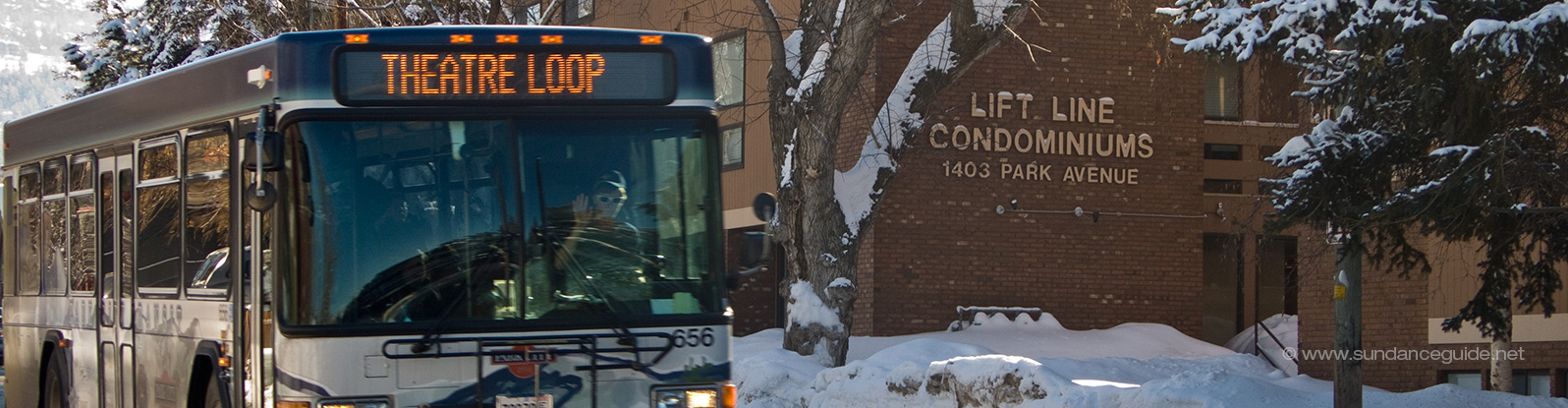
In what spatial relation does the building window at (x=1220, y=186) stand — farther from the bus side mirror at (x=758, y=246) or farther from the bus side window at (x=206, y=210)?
the bus side window at (x=206, y=210)

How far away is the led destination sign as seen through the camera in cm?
684

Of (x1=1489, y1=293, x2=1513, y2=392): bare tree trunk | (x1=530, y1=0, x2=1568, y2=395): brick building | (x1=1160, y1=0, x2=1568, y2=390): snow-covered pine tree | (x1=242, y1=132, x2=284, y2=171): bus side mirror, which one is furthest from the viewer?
(x1=530, y1=0, x2=1568, y2=395): brick building

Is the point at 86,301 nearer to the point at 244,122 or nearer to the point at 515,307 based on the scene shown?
the point at 244,122

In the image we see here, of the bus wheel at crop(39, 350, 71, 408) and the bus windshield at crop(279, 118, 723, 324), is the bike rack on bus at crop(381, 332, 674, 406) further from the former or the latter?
the bus wheel at crop(39, 350, 71, 408)

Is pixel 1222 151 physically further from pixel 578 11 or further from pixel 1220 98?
pixel 578 11

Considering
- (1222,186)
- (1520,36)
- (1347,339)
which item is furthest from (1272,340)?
(1520,36)

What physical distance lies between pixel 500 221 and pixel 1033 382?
21.7 feet

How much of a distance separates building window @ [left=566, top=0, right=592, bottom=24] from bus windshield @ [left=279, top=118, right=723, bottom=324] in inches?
865

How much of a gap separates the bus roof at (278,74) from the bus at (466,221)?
1cm

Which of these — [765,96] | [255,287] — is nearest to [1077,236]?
[765,96]

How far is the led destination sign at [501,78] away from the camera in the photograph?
22.5ft

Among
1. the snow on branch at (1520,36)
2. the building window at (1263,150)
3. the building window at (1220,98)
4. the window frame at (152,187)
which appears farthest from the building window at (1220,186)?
the window frame at (152,187)

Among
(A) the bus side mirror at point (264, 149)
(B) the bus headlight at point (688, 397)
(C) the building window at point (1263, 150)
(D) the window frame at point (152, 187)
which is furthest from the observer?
(C) the building window at point (1263, 150)

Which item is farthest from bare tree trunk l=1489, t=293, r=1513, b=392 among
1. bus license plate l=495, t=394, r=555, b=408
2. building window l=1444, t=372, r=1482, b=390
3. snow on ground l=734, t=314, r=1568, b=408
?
bus license plate l=495, t=394, r=555, b=408
